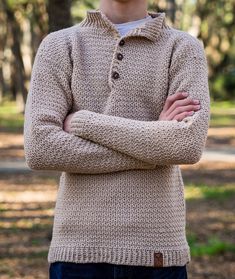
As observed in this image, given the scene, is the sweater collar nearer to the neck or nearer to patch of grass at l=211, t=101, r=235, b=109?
the neck

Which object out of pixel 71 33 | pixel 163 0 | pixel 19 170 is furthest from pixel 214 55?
pixel 71 33

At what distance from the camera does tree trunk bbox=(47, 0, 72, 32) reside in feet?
30.1

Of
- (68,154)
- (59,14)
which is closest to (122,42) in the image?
(68,154)

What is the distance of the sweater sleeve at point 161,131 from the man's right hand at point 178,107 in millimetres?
19

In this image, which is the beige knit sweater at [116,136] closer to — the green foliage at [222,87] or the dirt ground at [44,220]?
the dirt ground at [44,220]

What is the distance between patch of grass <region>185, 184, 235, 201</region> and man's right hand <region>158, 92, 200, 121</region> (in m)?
10.1

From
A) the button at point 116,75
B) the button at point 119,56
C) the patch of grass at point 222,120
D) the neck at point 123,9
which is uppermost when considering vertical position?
the neck at point 123,9

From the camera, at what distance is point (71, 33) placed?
3.49 m

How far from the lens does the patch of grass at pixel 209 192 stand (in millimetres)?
13688

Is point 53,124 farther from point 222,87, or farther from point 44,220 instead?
point 222,87

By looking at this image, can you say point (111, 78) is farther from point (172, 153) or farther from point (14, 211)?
point (14, 211)

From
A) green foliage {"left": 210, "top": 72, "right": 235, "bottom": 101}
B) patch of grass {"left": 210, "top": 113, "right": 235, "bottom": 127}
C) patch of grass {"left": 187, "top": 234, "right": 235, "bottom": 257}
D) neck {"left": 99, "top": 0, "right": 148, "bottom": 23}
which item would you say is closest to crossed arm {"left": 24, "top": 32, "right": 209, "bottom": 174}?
neck {"left": 99, "top": 0, "right": 148, "bottom": 23}

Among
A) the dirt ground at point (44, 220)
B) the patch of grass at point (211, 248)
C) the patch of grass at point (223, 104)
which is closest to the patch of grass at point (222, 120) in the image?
the patch of grass at point (223, 104)

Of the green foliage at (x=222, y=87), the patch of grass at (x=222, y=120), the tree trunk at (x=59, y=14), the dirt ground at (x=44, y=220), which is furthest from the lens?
the green foliage at (x=222, y=87)
